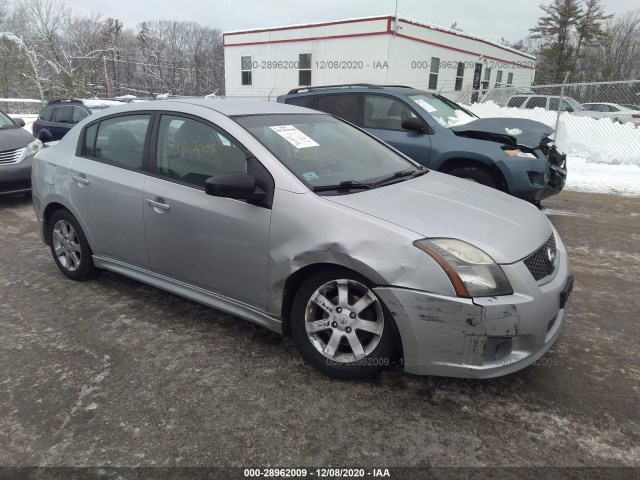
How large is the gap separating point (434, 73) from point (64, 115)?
13087 millimetres

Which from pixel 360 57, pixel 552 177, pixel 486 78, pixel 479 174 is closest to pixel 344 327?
pixel 479 174

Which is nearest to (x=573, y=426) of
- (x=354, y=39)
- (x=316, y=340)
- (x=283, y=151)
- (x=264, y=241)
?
(x=316, y=340)

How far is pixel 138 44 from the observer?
170ft

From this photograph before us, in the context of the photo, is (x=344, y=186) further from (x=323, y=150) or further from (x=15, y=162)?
(x=15, y=162)

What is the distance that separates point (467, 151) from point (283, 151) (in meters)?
3.35

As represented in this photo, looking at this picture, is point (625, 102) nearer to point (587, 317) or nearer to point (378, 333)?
point (587, 317)

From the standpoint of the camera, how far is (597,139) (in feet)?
38.4

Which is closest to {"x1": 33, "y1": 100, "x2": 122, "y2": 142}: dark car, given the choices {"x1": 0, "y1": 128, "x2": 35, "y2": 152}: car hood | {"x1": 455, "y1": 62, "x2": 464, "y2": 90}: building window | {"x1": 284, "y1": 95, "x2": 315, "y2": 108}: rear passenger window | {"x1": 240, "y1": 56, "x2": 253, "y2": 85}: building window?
{"x1": 0, "y1": 128, "x2": 35, "y2": 152}: car hood

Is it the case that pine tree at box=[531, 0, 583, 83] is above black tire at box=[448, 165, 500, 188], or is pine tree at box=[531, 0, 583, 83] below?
above

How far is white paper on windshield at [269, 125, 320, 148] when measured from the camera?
3.19 metres

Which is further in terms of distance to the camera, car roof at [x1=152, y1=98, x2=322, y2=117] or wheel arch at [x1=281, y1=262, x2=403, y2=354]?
car roof at [x1=152, y1=98, x2=322, y2=117]

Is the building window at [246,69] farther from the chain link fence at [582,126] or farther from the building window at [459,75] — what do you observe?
the chain link fence at [582,126]

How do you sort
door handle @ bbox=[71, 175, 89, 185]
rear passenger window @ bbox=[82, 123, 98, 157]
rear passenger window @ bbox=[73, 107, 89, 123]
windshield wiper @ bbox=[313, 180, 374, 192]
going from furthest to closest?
rear passenger window @ bbox=[73, 107, 89, 123]
rear passenger window @ bbox=[82, 123, 98, 157]
door handle @ bbox=[71, 175, 89, 185]
windshield wiper @ bbox=[313, 180, 374, 192]

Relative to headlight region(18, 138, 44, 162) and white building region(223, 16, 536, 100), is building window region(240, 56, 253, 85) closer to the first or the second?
white building region(223, 16, 536, 100)
